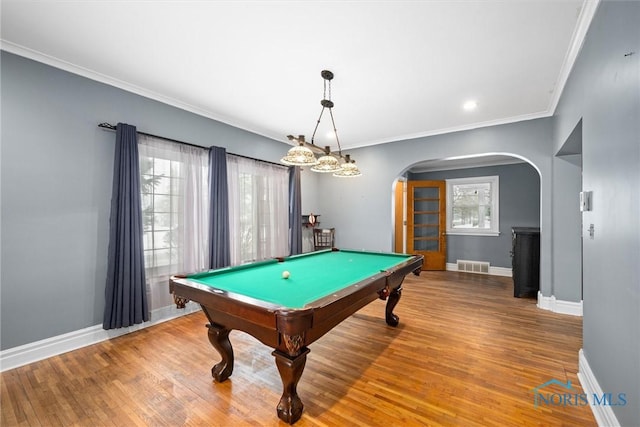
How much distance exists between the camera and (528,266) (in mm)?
4176

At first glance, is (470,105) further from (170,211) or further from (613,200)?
(170,211)

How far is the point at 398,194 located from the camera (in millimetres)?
6574

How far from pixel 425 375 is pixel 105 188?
3.62m

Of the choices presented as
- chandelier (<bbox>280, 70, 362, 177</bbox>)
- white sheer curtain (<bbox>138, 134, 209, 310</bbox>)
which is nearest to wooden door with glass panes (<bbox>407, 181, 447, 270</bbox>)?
chandelier (<bbox>280, 70, 362, 177</bbox>)

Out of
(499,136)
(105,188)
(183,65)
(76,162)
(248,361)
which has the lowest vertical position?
(248,361)

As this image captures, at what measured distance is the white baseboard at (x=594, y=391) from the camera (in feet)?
4.86

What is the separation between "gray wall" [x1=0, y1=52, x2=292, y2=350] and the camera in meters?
2.28

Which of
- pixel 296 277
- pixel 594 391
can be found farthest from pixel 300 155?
pixel 594 391

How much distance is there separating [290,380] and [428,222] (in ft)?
18.7

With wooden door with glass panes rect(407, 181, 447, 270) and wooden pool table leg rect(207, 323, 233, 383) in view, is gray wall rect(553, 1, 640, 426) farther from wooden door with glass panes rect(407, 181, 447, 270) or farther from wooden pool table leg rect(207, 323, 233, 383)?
wooden door with glass panes rect(407, 181, 447, 270)

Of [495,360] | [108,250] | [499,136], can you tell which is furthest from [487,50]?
[108,250]

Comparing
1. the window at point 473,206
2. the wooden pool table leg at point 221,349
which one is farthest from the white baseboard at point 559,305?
the wooden pool table leg at point 221,349

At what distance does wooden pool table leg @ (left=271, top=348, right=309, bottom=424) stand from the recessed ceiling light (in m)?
3.57

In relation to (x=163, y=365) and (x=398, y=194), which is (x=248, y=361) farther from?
(x=398, y=194)
